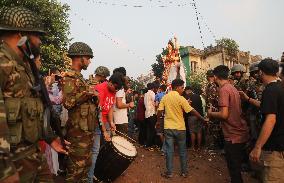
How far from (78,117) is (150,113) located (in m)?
5.83

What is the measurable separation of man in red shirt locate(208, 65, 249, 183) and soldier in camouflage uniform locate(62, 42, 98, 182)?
2.05 m

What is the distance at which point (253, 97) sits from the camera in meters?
6.39

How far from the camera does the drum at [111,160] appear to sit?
19.1ft

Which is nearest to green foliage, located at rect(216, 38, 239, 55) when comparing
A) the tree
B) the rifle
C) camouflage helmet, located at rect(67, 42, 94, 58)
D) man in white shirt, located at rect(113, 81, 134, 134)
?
the tree

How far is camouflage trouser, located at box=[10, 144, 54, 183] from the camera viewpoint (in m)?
2.69

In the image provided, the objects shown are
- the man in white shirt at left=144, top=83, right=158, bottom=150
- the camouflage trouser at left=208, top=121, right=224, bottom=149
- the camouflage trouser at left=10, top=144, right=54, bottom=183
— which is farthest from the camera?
the man in white shirt at left=144, top=83, right=158, bottom=150

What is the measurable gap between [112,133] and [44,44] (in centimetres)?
1388

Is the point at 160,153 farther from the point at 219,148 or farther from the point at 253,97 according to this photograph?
the point at 253,97

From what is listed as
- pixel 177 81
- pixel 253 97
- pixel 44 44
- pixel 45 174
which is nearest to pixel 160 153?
pixel 177 81

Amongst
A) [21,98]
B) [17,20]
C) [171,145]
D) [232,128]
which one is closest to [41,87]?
[21,98]

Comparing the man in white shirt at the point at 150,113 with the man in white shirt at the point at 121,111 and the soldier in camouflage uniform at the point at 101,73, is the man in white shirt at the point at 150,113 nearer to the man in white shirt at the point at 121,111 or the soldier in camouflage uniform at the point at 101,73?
the man in white shirt at the point at 121,111

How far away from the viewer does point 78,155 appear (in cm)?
459

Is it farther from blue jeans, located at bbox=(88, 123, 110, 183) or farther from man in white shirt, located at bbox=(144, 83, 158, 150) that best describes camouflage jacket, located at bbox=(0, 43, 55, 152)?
man in white shirt, located at bbox=(144, 83, 158, 150)

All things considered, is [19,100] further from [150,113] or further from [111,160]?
[150,113]
